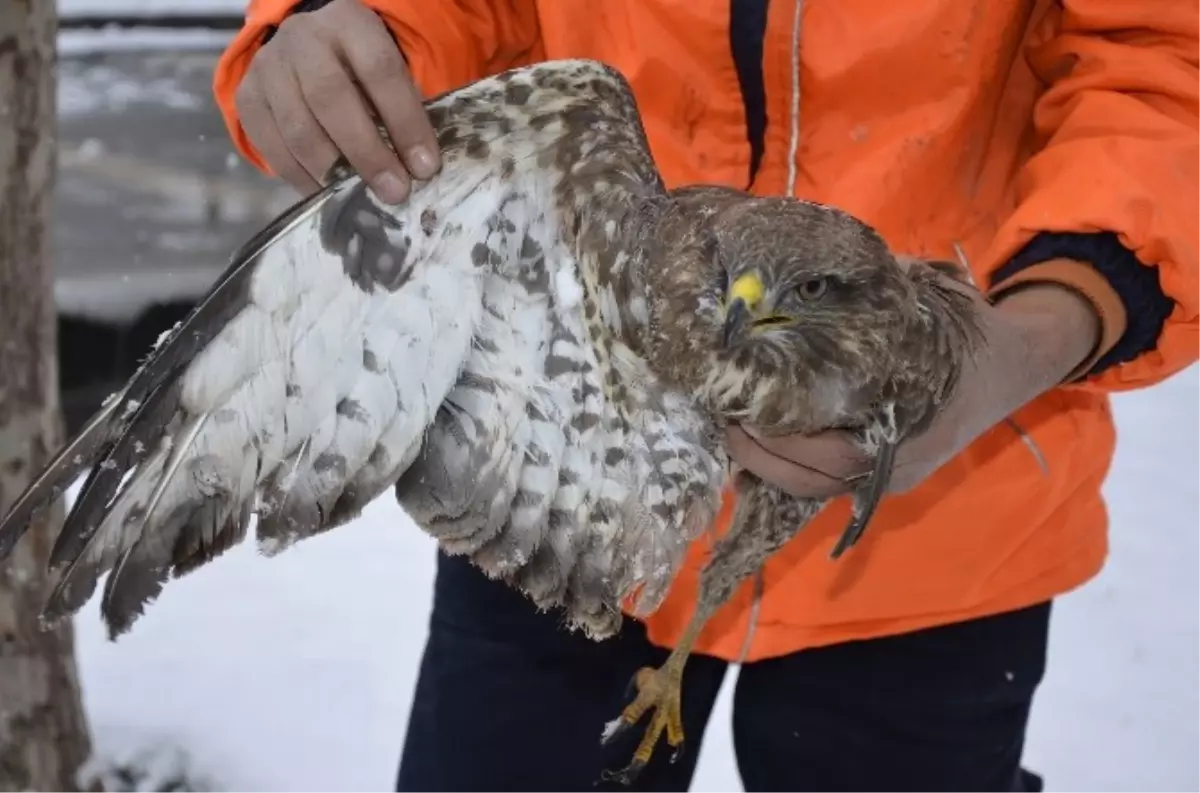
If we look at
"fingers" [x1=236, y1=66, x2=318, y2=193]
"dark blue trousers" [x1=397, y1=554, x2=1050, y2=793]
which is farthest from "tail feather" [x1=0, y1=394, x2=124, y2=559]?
"dark blue trousers" [x1=397, y1=554, x2=1050, y2=793]

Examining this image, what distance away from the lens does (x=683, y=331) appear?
171cm

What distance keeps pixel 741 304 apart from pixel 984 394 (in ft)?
1.13

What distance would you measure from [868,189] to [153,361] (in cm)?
98

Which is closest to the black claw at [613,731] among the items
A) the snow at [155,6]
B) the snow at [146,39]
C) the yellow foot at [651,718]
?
the yellow foot at [651,718]

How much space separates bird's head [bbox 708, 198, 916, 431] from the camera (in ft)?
5.30

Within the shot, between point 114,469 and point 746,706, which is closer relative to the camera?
point 114,469

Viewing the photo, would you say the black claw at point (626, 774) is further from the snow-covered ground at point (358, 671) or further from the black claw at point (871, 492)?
the snow-covered ground at point (358, 671)

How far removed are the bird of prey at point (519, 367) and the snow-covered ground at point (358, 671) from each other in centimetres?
213

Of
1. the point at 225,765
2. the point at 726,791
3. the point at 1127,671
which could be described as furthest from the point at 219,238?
the point at 1127,671

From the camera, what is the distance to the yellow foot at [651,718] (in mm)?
2043

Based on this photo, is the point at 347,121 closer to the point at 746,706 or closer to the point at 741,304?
the point at 741,304

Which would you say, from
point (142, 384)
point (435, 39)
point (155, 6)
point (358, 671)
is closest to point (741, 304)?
point (435, 39)

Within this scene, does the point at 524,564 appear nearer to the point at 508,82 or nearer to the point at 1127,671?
the point at 508,82

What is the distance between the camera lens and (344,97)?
4.93ft
